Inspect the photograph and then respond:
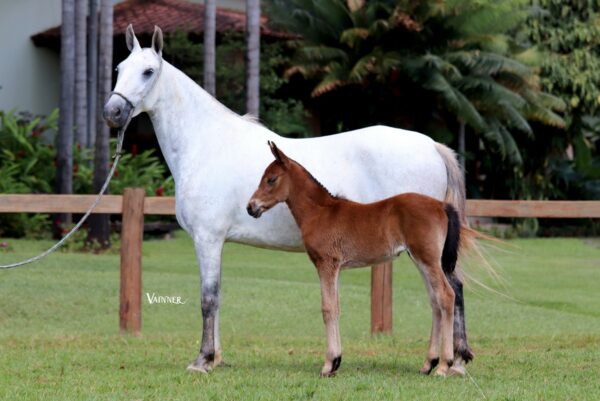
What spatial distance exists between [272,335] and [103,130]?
29.2ft

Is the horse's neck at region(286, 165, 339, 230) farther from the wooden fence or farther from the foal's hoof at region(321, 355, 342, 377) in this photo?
the wooden fence

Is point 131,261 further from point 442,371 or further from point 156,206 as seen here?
point 442,371

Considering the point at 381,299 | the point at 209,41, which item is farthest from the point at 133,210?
the point at 209,41

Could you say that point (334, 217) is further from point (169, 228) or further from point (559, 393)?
point (169, 228)

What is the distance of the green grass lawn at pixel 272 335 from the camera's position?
8008mm

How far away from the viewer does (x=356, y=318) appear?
13.7m

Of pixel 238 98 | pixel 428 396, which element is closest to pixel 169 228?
pixel 238 98

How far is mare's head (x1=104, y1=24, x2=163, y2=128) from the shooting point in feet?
29.1

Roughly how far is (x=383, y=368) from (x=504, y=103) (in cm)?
1832

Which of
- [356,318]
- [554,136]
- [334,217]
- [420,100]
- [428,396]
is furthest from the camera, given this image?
[554,136]

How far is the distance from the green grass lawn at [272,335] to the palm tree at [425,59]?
6.62 meters

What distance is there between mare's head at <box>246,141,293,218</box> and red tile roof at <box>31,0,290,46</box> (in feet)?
56.3

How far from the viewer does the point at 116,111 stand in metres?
8.85

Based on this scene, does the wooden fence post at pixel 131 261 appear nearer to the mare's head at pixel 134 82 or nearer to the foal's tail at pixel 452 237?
the mare's head at pixel 134 82
